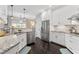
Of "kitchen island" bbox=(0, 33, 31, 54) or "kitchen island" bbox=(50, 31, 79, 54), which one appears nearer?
"kitchen island" bbox=(0, 33, 31, 54)

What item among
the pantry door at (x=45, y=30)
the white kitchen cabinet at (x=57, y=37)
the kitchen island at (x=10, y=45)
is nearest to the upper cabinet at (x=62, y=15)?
the pantry door at (x=45, y=30)

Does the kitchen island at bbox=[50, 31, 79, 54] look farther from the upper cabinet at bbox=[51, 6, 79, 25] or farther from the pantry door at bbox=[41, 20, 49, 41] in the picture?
the upper cabinet at bbox=[51, 6, 79, 25]

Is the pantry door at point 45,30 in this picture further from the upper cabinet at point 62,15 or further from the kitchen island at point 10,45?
the kitchen island at point 10,45

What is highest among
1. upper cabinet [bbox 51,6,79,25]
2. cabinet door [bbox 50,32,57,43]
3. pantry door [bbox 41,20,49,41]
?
upper cabinet [bbox 51,6,79,25]

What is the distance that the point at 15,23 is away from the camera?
6.10 feet

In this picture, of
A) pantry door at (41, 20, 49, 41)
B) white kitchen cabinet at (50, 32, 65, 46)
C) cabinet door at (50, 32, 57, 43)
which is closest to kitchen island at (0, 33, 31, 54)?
white kitchen cabinet at (50, 32, 65, 46)

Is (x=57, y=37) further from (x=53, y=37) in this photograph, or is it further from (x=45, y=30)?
(x=45, y=30)

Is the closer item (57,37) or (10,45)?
(10,45)

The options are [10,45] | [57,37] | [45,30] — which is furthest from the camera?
[45,30]

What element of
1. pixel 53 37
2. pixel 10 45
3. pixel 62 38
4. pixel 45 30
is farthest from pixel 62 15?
pixel 10 45

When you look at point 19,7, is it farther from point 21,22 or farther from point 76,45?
point 76,45

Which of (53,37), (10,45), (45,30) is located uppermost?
(45,30)

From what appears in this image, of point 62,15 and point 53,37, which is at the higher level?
point 62,15
